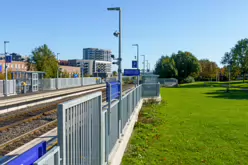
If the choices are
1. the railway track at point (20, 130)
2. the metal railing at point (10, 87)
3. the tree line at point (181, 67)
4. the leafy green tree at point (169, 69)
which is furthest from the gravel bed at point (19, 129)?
the tree line at point (181, 67)

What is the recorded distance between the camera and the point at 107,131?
5621mm

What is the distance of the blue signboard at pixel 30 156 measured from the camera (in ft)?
6.44

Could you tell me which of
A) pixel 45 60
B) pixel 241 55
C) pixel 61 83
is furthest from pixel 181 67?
pixel 61 83

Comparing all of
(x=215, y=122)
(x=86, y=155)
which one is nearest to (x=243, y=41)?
(x=215, y=122)

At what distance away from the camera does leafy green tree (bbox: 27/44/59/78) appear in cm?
4717

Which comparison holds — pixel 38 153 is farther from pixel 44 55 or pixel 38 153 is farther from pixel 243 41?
pixel 243 41

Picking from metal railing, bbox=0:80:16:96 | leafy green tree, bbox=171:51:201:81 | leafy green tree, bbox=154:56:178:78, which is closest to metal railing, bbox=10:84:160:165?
metal railing, bbox=0:80:16:96

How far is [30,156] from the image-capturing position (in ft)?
7.18

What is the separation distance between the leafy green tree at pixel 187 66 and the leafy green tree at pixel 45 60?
42942 mm

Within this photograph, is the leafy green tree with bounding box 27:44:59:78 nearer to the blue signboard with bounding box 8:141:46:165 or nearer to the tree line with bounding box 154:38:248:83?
the tree line with bounding box 154:38:248:83

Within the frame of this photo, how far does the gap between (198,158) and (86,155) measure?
4.38 m

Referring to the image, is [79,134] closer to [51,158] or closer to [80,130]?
[80,130]

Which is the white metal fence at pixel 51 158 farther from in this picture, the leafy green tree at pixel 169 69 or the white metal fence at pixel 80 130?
the leafy green tree at pixel 169 69

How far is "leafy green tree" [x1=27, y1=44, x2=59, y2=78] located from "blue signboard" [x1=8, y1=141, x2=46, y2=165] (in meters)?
45.6
